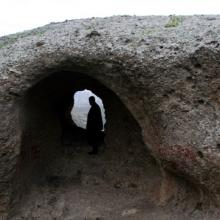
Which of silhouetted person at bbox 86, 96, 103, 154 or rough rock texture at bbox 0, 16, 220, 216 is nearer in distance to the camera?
rough rock texture at bbox 0, 16, 220, 216

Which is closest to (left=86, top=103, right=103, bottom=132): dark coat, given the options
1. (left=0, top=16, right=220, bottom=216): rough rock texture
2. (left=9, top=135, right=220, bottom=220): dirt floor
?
(left=9, top=135, right=220, bottom=220): dirt floor

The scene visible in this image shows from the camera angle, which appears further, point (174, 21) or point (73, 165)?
point (73, 165)

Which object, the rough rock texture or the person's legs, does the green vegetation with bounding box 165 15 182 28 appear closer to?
the rough rock texture

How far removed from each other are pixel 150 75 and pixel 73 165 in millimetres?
3491

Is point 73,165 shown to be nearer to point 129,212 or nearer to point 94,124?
point 94,124

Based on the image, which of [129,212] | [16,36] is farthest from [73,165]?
[16,36]

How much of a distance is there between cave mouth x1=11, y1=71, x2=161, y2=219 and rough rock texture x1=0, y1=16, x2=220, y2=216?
1.45ft

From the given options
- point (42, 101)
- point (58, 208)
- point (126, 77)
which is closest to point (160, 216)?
point (58, 208)

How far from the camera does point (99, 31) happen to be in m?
7.98

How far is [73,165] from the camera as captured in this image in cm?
1020

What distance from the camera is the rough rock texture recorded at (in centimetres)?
729

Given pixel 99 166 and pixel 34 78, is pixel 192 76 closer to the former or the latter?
pixel 34 78

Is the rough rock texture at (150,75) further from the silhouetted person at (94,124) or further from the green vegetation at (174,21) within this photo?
the silhouetted person at (94,124)

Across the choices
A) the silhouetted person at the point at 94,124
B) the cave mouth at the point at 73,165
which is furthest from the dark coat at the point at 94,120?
the cave mouth at the point at 73,165
